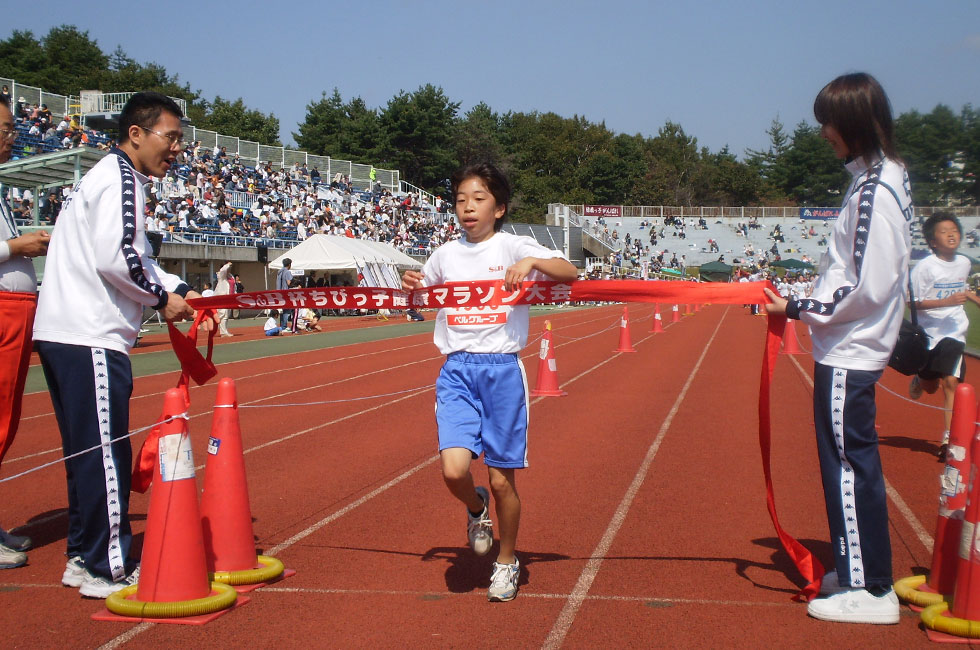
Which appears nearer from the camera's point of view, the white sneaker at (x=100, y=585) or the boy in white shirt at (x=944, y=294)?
the white sneaker at (x=100, y=585)

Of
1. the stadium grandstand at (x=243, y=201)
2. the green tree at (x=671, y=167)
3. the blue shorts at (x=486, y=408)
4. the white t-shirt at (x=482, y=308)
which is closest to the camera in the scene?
the blue shorts at (x=486, y=408)

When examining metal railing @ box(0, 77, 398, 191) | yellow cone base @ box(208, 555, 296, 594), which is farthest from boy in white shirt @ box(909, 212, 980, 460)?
metal railing @ box(0, 77, 398, 191)

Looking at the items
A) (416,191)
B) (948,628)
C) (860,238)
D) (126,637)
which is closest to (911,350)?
(860,238)

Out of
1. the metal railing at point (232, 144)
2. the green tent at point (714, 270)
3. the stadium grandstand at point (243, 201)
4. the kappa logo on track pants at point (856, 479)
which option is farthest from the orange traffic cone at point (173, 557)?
the green tent at point (714, 270)

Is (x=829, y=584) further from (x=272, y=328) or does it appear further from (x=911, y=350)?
(x=272, y=328)

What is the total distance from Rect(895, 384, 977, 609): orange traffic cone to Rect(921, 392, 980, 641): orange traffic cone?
0.21 metres

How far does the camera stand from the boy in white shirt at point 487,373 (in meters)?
4.32

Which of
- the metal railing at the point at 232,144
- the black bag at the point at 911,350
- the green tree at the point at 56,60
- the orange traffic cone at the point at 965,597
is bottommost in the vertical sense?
the orange traffic cone at the point at 965,597

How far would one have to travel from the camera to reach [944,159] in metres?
45.6

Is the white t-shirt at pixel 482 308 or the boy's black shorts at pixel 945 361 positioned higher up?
the white t-shirt at pixel 482 308

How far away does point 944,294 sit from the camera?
7230 millimetres

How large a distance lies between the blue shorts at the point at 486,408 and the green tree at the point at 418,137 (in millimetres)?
74921

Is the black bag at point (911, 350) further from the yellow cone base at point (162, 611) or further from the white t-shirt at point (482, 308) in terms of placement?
the yellow cone base at point (162, 611)

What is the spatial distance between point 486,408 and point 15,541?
2.87 meters
